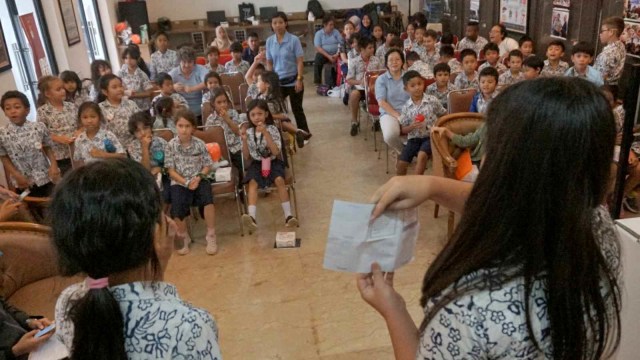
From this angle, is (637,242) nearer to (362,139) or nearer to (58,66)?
(362,139)

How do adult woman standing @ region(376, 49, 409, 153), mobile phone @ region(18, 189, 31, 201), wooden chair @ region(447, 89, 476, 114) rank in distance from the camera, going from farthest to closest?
adult woman standing @ region(376, 49, 409, 153), wooden chair @ region(447, 89, 476, 114), mobile phone @ region(18, 189, 31, 201)

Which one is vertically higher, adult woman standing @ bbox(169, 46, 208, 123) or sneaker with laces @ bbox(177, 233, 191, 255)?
adult woman standing @ bbox(169, 46, 208, 123)

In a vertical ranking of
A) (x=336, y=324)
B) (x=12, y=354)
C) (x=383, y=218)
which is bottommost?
(x=336, y=324)

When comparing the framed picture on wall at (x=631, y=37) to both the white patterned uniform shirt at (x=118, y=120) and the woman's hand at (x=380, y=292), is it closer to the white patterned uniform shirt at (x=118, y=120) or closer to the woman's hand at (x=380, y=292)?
the white patterned uniform shirt at (x=118, y=120)

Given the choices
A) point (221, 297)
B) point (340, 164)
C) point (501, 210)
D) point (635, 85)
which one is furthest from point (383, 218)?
point (340, 164)

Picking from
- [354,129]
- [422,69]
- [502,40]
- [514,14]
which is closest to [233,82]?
[354,129]

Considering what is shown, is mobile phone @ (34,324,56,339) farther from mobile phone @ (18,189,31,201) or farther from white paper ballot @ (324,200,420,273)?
mobile phone @ (18,189,31,201)

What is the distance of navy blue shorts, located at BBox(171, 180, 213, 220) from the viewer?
151 inches

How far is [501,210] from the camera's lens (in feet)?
2.77

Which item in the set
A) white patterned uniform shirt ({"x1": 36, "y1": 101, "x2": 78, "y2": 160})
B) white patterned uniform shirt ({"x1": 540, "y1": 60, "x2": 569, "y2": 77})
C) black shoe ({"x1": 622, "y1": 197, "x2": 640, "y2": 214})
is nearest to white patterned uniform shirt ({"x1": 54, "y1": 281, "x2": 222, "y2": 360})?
white patterned uniform shirt ({"x1": 36, "y1": 101, "x2": 78, "y2": 160})

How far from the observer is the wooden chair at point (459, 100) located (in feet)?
15.6

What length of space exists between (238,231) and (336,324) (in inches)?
59.5

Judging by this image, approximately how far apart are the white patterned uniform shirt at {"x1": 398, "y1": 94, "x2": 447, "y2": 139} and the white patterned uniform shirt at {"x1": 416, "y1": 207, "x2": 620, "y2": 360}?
3735 millimetres

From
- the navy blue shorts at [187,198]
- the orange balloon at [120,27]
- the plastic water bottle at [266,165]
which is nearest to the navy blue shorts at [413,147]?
the plastic water bottle at [266,165]
